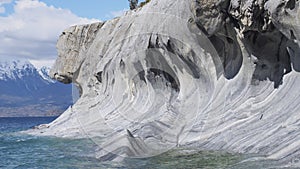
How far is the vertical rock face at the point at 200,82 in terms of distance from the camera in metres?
14.5

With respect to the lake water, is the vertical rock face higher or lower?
higher

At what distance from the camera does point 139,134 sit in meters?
18.8

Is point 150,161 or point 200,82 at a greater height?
point 200,82

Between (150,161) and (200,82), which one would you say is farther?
(200,82)

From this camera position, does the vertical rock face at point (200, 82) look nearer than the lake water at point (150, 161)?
No

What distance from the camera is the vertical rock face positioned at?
14547mm

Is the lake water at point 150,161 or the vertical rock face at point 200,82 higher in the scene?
the vertical rock face at point 200,82

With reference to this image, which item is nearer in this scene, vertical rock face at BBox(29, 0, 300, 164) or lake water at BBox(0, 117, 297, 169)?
lake water at BBox(0, 117, 297, 169)

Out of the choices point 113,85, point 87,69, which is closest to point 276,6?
point 113,85

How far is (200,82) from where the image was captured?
67.2 feet

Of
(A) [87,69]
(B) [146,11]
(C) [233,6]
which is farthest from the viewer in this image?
(A) [87,69]

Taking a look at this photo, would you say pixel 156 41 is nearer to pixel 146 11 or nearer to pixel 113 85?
pixel 146 11

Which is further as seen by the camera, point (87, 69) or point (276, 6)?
point (87, 69)

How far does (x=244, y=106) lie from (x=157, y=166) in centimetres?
486
